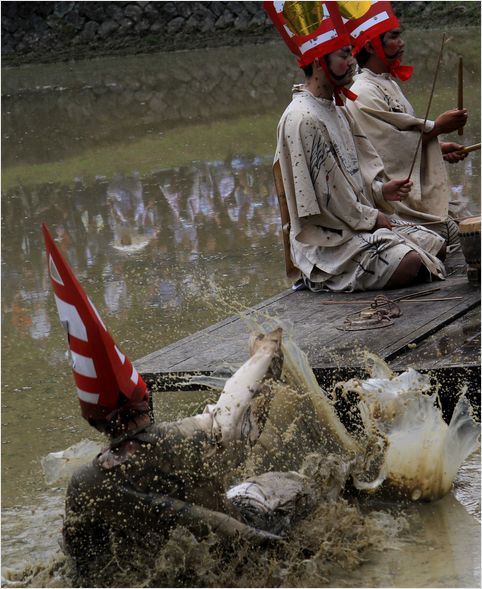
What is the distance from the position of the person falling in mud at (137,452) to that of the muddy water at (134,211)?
2.51ft

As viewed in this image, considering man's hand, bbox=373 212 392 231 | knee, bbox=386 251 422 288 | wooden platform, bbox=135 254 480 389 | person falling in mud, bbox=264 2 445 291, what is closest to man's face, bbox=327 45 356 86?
person falling in mud, bbox=264 2 445 291

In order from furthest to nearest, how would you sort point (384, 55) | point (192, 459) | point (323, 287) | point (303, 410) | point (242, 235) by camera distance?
point (242, 235) → point (384, 55) → point (323, 287) → point (303, 410) → point (192, 459)

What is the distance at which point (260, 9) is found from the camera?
24.0m

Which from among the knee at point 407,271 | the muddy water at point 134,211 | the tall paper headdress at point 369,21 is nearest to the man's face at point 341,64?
the tall paper headdress at point 369,21

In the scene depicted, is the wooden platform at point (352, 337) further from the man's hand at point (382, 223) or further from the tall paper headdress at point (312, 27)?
the tall paper headdress at point (312, 27)

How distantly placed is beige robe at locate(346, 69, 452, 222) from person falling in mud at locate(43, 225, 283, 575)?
3.04 m

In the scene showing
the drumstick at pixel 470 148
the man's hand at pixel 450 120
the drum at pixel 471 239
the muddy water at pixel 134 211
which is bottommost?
the muddy water at pixel 134 211

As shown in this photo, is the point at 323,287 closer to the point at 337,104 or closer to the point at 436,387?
the point at 337,104

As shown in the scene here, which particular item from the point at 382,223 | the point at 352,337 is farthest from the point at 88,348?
the point at 382,223

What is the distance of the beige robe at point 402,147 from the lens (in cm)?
684

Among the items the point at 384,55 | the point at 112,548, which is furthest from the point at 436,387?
the point at 384,55

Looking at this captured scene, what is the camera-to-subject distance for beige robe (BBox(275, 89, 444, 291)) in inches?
238

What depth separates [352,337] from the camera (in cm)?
531

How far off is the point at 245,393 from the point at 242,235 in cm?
536
